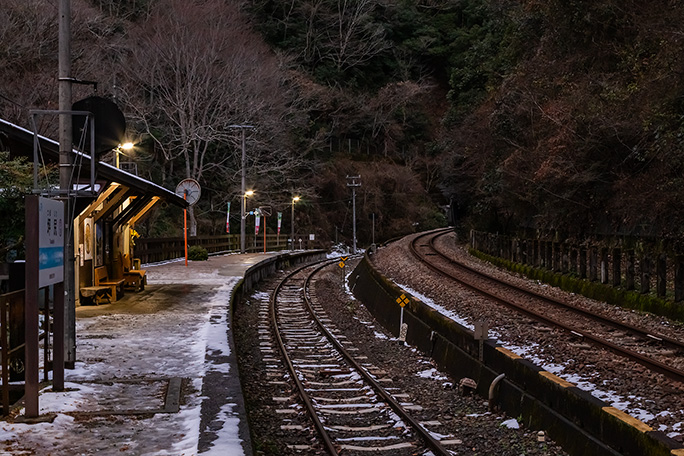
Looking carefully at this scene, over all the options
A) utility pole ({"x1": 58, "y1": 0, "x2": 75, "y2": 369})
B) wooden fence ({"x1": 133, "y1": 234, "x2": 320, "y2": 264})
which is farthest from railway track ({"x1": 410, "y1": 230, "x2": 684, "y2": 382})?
wooden fence ({"x1": 133, "y1": 234, "x2": 320, "y2": 264})

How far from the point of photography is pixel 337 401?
9773 millimetres

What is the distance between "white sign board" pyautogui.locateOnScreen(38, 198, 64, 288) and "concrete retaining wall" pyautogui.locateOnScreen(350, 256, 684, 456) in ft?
17.9

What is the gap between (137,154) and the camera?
1476 inches

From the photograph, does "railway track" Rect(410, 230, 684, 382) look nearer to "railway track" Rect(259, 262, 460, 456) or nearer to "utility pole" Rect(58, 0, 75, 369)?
"railway track" Rect(259, 262, 460, 456)

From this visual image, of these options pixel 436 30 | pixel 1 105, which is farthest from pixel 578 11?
pixel 436 30

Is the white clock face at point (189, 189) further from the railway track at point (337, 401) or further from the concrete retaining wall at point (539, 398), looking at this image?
the concrete retaining wall at point (539, 398)

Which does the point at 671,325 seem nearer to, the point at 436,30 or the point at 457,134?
the point at 457,134

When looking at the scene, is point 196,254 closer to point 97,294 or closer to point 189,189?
point 189,189

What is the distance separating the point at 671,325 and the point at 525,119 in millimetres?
14471

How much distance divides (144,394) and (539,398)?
4522 mm

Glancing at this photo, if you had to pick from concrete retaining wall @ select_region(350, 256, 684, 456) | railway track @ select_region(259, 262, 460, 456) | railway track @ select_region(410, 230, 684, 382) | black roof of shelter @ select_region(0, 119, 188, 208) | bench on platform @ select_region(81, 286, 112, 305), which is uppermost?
black roof of shelter @ select_region(0, 119, 188, 208)

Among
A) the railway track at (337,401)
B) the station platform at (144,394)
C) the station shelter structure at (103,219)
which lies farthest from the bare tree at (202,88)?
the station platform at (144,394)

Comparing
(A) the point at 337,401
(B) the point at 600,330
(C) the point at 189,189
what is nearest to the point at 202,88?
(C) the point at 189,189

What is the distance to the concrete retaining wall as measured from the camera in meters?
6.41
